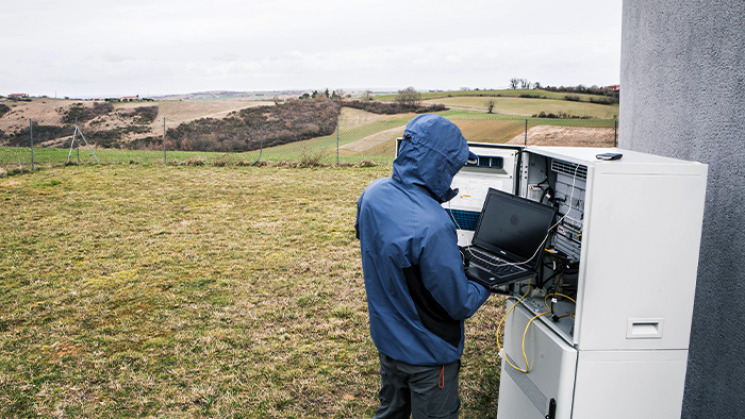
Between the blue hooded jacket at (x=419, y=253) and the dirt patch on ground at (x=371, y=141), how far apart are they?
20.1 metres

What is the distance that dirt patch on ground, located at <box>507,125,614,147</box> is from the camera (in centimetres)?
1969

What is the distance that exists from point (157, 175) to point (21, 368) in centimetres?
1037

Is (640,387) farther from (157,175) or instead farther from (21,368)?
(157,175)

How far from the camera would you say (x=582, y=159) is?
2268 mm

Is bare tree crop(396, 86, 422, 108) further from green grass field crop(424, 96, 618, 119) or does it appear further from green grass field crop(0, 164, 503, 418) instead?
green grass field crop(0, 164, 503, 418)

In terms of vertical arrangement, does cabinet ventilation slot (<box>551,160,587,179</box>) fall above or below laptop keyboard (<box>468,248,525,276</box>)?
above

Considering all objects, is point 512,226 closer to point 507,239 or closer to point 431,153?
point 507,239

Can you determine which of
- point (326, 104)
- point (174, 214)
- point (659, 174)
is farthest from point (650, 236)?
point (326, 104)

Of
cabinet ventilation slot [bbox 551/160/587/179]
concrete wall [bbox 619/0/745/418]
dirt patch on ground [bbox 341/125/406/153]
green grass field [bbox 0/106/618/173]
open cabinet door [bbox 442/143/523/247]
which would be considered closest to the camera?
concrete wall [bbox 619/0/745/418]

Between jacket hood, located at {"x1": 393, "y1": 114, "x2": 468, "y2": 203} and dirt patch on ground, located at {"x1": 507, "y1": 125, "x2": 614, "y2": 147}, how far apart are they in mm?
18160

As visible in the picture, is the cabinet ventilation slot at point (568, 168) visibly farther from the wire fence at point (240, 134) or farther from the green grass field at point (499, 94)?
the green grass field at point (499, 94)

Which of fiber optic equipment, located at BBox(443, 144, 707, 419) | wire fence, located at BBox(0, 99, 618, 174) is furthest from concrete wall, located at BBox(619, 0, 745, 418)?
wire fence, located at BBox(0, 99, 618, 174)

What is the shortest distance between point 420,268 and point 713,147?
1779 millimetres

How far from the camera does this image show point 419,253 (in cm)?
212
